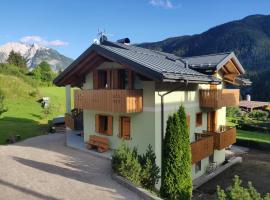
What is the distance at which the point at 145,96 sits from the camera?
50.1ft

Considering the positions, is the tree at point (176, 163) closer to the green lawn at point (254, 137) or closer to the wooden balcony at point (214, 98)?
the wooden balcony at point (214, 98)

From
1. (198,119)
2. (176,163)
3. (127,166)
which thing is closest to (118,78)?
(127,166)

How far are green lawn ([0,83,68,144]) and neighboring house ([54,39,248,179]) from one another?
7154 millimetres

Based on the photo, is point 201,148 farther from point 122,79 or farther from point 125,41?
point 125,41

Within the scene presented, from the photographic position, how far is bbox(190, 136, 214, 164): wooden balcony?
16172mm

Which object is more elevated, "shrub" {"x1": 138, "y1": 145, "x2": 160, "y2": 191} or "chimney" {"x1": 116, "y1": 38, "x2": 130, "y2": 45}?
"chimney" {"x1": 116, "y1": 38, "x2": 130, "y2": 45}

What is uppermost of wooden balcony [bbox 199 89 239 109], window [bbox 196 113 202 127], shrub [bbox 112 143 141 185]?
wooden balcony [bbox 199 89 239 109]

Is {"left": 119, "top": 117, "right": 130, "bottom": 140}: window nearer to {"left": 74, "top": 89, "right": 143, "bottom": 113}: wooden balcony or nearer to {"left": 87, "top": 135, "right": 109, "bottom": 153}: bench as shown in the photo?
{"left": 87, "top": 135, "right": 109, "bottom": 153}: bench

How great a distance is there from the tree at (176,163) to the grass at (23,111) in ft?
43.4

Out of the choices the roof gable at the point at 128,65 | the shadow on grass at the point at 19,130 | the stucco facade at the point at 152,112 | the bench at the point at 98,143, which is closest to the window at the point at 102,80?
the stucco facade at the point at 152,112

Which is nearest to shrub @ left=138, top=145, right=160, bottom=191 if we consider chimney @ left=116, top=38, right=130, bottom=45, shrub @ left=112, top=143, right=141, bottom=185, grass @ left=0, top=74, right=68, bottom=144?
shrub @ left=112, top=143, right=141, bottom=185

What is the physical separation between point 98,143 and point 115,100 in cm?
382

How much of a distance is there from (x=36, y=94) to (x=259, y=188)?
34151 millimetres

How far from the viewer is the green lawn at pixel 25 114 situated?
24234 millimetres
